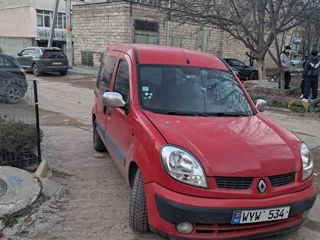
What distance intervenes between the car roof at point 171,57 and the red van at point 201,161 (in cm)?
7

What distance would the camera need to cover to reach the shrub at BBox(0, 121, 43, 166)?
424 cm

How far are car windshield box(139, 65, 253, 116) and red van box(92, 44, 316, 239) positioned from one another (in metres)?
0.01

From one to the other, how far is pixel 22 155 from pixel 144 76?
2168 mm

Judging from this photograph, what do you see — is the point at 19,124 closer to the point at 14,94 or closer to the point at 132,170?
the point at 14,94

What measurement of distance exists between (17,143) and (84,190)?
1.17 m

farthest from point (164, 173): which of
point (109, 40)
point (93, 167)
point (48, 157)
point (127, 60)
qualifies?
point (109, 40)

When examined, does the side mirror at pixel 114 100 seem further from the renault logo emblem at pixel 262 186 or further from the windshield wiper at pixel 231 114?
the renault logo emblem at pixel 262 186

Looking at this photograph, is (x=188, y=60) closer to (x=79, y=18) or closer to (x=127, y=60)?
(x=127, y=60)

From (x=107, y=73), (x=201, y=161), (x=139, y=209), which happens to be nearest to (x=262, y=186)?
(x=201, y=161)

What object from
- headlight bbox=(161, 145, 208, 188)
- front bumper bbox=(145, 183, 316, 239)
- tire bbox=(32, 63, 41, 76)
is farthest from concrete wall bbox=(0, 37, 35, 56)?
front bumper bbox=(145, 183, 316, 239)

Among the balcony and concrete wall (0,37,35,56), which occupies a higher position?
the balcony

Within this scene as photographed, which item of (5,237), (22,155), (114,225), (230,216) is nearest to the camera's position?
(230,216)

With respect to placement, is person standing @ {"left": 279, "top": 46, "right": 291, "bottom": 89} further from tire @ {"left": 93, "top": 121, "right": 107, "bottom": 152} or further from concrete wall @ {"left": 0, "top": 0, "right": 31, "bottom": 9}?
concrete wall @ {"left": 0, "top": 0, "right": 31, "bottom": 9}

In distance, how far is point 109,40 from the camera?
869 inches
